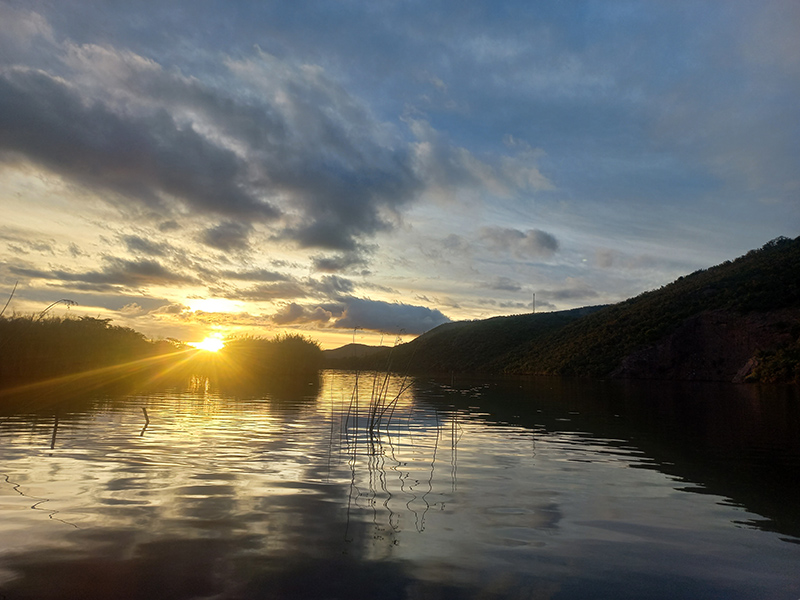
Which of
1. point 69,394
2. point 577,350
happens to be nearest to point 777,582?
point 69,394

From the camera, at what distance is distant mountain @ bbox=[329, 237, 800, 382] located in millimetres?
65062

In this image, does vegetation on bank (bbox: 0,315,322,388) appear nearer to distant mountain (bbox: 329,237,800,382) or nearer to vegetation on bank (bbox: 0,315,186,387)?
vegetation on bank (bbox: 0,315,186,387)

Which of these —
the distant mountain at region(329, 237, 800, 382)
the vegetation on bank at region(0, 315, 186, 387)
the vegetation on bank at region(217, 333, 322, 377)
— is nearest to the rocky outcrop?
the distant mountain at region(329, 237, 800, 382)

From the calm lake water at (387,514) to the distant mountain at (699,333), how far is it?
30.0 m

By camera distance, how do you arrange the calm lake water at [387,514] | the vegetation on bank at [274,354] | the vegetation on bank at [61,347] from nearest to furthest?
1. the calm lake water at [387,514]
2. the vegetation on bank at [61,347]
3. the vegetation on bank at [274,354]

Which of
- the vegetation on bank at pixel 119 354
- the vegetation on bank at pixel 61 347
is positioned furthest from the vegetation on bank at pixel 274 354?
the vegetation on bank at pixel 61 347

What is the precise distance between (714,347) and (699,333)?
4.33 m

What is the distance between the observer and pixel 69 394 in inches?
1062

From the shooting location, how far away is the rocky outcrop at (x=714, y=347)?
212ft

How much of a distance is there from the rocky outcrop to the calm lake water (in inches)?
2183

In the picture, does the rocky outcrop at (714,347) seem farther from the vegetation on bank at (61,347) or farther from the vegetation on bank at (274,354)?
the vegetation on bank at (61,347)

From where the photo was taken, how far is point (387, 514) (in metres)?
7.68

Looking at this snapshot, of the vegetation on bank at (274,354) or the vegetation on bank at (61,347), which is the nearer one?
the vegetation on bank at (61,347)

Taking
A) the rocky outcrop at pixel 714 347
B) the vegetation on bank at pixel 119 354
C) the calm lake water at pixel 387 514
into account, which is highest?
the rocky outcrop at pixel 714 347
